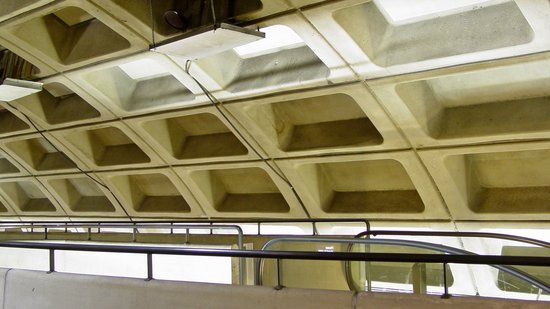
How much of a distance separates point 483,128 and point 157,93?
537 centimetres

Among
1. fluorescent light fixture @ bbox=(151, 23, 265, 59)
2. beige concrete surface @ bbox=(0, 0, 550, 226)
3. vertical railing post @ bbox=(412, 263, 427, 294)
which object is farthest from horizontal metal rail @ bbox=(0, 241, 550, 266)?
beige concrete surface @ bbox=(0, 0, 550, 226)

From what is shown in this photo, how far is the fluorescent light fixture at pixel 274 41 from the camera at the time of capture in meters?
7.11

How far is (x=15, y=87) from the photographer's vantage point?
767 centimetres

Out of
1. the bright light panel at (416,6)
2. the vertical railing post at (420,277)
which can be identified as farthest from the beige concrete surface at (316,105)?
the vertical railing post at (420,277)

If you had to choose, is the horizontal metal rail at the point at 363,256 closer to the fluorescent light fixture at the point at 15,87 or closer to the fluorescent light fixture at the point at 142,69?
the fluorescent light fixture at the point at 15,87

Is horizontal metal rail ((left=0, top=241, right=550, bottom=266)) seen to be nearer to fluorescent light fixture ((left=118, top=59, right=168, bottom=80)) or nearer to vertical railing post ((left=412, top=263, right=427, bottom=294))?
vertical railing post ((left=412, top=263, right=427, bottom=294))

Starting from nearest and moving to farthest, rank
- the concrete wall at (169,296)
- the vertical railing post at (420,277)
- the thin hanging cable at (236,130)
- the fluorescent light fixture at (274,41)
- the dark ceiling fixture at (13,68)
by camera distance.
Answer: the concrete wall at (169,296) → the vertical railing post at (420,277) → the fluorescent light fixture at (274,41) → the thin hanging cable at (236,130) → the dark ceiling fixture at (13,68)

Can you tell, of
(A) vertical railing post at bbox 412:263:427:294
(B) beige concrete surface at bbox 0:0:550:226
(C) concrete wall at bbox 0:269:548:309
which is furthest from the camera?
(B) beige concrete surface at bbox 0:0:550:226

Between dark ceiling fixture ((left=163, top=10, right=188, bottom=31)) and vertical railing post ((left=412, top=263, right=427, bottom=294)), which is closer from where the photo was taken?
vertical railing post ((left=412, top=263, right=427, bottom=294))

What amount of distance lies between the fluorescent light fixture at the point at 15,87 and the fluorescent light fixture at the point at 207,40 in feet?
10.3

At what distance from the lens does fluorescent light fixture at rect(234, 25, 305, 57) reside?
711cm

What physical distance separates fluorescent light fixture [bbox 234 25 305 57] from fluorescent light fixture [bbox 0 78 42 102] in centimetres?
321

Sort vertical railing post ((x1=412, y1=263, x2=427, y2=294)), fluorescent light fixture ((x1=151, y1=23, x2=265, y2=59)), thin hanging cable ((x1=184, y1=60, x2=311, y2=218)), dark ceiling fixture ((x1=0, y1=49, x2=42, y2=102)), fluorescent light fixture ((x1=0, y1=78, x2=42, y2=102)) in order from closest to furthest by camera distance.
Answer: fluorescent light fixture ((x1=151, y1=23, x2=265, y2=59)) → vertical railing post ((x1=412, y1=263, x2=427, y2=294)) → fluorescent light fixture ((x1=0, y1=78, x2=42, y2=102)) → thin hanging cable ((x1=184, y1=60, x2=311, y2=218)) → dark ceiling fixture ((x1=0, y1=49, x2=42, y2=102))

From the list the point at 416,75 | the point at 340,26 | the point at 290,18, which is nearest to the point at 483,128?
the point at 416,75
